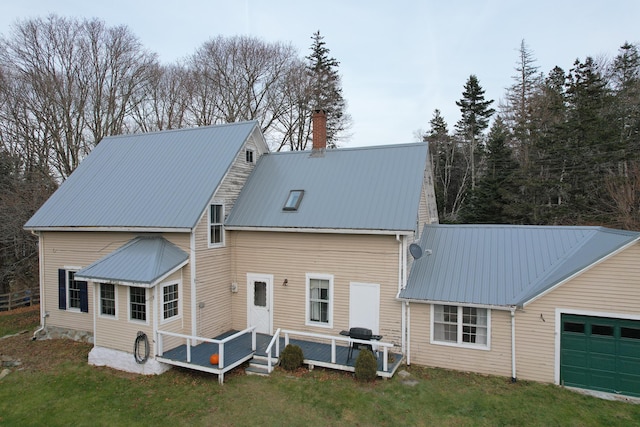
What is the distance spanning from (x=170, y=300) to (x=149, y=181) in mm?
4856

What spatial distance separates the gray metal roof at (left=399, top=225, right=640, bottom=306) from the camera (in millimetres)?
9922

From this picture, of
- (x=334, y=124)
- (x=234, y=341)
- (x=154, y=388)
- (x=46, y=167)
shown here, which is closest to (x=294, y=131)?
(x=334, y=124)

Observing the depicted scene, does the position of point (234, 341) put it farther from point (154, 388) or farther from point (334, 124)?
point (334, 124)

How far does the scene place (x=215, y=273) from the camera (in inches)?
492

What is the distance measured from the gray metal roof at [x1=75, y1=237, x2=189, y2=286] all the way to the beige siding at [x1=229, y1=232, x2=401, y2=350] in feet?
7.72

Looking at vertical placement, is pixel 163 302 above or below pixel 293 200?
below

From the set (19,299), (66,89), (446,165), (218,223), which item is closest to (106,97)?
(66,89)

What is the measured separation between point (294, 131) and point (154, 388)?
23.0 m

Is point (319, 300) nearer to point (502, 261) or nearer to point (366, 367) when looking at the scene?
point (366, 367)

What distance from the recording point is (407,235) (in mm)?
10938

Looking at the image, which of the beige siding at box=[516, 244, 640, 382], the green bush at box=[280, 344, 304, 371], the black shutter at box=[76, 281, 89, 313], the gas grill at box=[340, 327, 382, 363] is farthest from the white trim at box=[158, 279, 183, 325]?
the beige siding at box=[516, 244, 640, 382]

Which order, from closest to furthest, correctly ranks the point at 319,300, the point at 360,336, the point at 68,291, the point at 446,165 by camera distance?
the point at 360,336 < the point at 319,300 < the point at 68,291 < the point at 446,165

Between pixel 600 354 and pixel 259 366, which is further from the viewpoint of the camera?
pixel 259 366

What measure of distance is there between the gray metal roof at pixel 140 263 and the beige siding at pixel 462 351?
7.23 metres
